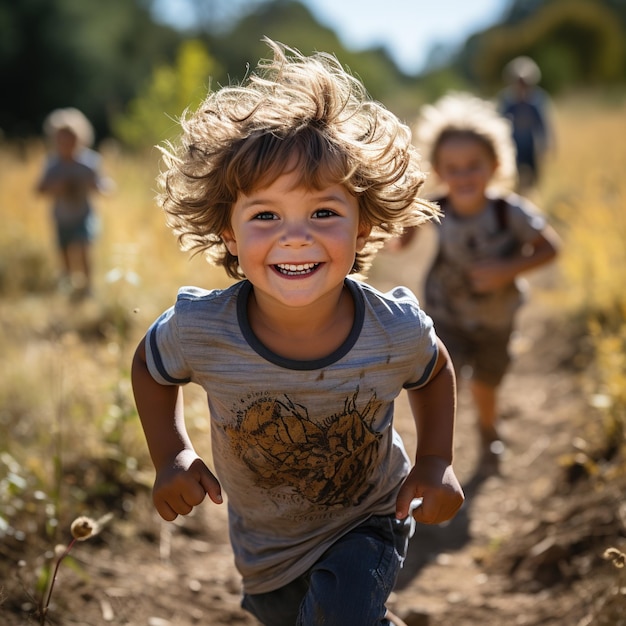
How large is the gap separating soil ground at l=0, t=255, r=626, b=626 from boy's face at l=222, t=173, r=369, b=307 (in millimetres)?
1130

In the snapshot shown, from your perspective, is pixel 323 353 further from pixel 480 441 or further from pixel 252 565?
pixel 480 441

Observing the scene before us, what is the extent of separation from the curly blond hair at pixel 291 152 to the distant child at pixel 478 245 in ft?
6.24

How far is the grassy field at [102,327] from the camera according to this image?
11.2ft

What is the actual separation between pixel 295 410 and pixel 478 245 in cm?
247

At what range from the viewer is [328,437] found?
7.10 feet

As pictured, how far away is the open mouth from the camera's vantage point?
207 cm

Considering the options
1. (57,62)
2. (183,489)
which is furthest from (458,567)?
(57,62)

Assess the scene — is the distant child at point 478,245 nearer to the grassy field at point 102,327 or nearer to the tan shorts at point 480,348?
the tan shorts at point 480,348

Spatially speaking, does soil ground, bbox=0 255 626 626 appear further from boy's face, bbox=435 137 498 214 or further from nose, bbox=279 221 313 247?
boy's face, bbox=435 137 498 214

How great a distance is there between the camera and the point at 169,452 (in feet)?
7.13

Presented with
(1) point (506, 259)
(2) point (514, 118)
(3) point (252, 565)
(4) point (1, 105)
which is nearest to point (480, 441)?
(1) point (506, 259)

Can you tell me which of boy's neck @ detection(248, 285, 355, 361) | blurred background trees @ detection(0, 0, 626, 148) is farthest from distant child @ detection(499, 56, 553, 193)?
boy's neck @ detection(248, 285, 355, 361)

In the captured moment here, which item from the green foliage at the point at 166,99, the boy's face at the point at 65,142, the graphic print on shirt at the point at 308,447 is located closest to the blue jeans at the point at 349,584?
the graphic print on shirt at the point at 308,447

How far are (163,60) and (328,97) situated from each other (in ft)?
89.9
